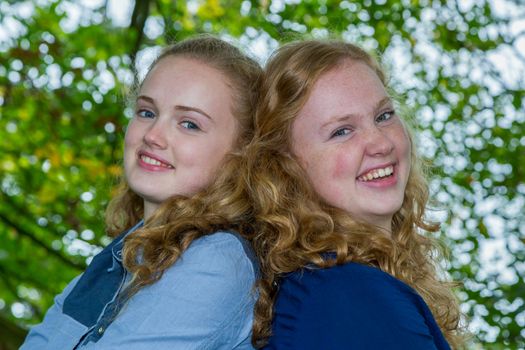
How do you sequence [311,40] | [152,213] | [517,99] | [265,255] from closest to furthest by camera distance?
[265,255]
[152,213]
[311,40]
[517,99]

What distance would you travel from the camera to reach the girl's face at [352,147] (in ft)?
9.29

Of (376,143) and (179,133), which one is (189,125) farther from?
(376,143)

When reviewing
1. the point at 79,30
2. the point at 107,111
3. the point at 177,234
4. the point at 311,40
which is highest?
the point at 311,40

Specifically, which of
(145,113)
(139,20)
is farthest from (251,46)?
(145,113)

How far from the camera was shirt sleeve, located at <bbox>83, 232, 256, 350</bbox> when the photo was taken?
8.04ft

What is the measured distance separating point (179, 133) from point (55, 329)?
741 millimetres

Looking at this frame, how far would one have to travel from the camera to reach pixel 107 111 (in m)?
6.07

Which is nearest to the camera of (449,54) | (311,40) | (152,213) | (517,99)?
(152,213)

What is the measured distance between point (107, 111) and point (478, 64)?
2.45 meters

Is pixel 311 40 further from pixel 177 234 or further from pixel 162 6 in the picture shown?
pixel 162 6

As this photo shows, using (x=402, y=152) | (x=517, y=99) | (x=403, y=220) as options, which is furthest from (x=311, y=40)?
(x=517, y=99)

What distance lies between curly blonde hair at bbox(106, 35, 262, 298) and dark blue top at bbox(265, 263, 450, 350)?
1.06 feet

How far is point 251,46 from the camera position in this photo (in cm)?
543

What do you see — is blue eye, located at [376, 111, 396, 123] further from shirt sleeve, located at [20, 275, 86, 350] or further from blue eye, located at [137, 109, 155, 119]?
shirt sleeve, located at [20, 275, 86, 350]
